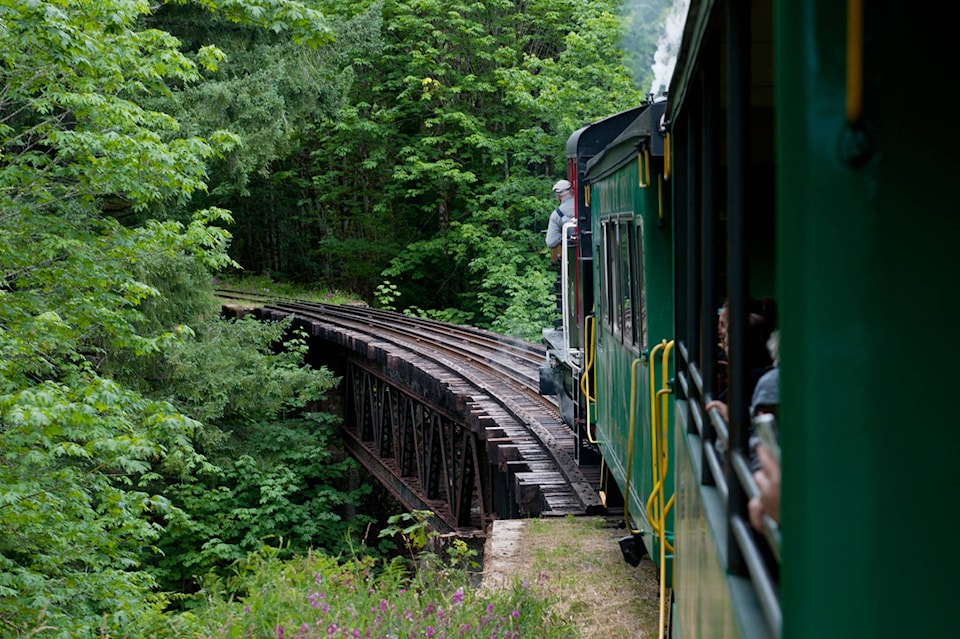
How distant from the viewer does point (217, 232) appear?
348 inches

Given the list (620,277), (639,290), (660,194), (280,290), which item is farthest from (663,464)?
(280,290)

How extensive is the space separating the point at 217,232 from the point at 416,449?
25.5 ft

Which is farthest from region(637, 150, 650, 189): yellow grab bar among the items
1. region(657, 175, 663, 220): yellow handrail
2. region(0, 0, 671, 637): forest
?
region(0, 0, 671, 637): forest

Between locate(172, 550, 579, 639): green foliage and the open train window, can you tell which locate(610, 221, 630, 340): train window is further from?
locate(172, 550, 579, 639): green foliage

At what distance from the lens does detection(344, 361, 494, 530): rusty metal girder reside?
13062 mm

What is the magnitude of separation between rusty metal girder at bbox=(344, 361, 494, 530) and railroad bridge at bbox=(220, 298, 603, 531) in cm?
2

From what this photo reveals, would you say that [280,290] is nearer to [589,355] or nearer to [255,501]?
[255,501]

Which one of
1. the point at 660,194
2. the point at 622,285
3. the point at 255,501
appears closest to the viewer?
the point at 660,194

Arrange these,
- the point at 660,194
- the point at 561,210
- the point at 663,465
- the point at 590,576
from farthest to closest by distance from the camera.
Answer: the point at 561,210 → the point at 590,576 → the point at 660,194 → the point at 663,465

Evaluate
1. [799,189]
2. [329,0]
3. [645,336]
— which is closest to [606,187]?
[645,336]

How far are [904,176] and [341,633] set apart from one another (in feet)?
13.8

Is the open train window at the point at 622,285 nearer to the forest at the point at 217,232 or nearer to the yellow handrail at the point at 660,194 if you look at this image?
the yellow handrail at the point at 660,194

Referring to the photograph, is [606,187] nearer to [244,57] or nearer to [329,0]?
[244,57]

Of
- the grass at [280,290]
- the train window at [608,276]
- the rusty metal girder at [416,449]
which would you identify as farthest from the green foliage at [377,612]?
the grass at [280,290]
